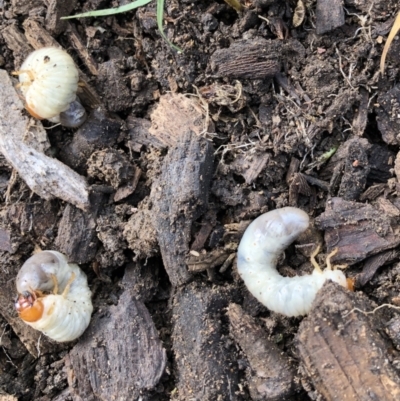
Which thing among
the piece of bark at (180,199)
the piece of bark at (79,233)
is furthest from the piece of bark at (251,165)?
the piece of bark at (79,233)

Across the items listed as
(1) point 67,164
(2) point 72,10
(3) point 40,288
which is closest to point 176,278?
(3) point 40,288

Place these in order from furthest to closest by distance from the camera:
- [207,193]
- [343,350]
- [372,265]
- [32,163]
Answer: [32,163] < [207,193] < [372,265] < [343,350]

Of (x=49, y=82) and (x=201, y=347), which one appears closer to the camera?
(x=201, y=347)

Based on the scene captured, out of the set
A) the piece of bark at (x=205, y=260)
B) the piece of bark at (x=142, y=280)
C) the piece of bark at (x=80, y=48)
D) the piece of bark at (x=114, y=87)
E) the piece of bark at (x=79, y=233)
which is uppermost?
the piece of bark at (x=80, y=48)

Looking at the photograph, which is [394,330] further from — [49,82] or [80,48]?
[80,48]

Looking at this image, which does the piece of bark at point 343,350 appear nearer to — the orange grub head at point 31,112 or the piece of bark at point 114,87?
the piece of bark at point 114,87

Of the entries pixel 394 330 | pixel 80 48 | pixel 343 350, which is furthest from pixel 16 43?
pixel 394 330

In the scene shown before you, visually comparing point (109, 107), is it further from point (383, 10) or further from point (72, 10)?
point (383, 10)
